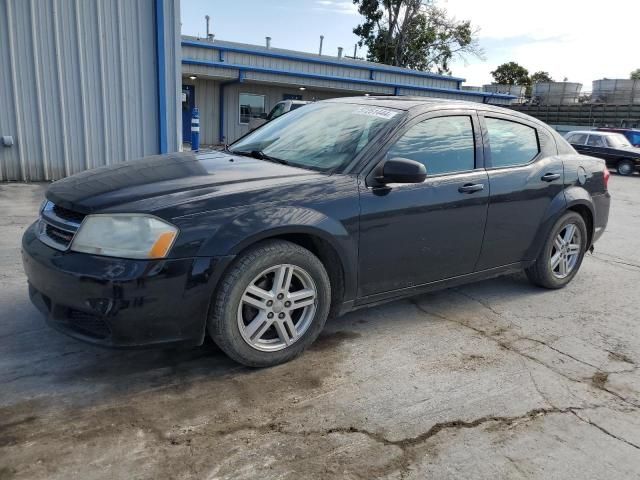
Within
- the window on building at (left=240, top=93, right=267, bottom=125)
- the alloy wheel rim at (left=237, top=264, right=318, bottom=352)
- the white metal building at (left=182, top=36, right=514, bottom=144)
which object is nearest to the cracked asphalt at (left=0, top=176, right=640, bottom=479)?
the alloy wheel rim at (left=237, top=264, right=318, bottom=352)

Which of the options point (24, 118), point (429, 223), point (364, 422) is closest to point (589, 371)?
point (429, 223)

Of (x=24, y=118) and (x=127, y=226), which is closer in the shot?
(x=127, y=226)

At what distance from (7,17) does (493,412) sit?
9102mm

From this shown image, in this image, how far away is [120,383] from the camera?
2820 mm

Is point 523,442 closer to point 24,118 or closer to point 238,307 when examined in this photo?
point 238,307

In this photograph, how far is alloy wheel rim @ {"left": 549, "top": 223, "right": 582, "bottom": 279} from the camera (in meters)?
4.68

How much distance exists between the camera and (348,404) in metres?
2.75

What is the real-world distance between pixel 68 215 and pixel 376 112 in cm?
213

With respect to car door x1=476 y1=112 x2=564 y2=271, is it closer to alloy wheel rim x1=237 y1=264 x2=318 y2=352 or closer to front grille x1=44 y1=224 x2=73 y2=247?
alloy wheel rim x1=237 y1=264 x2=318 y2=352

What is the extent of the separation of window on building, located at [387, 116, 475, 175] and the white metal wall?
7220mm

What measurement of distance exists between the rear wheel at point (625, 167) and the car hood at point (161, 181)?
18.4 metres

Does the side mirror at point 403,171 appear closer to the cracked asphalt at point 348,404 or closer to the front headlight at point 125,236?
the cracked asphalt at point 348,404

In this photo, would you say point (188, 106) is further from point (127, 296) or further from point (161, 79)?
point (127, 296)

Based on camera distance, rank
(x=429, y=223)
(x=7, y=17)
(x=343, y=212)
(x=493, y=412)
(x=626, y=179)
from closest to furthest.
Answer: (x=493, y=412)
(x=343, y=212)
(x=429, y=223)
(x=7, y=17)
(x=626, y=179)
